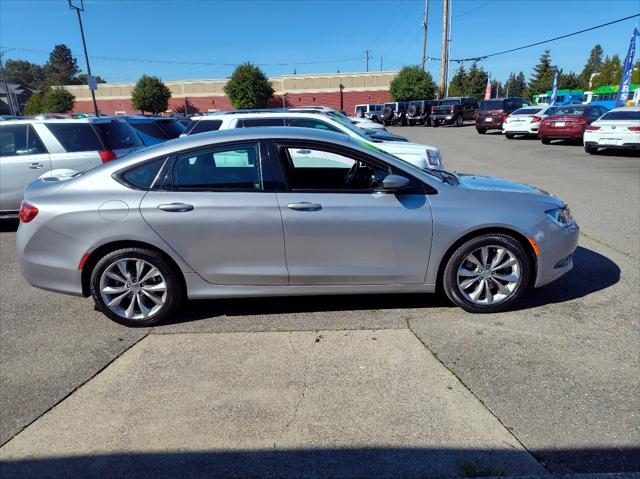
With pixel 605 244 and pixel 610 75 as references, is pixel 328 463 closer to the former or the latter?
pixel 605 244

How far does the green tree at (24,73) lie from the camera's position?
15288cm

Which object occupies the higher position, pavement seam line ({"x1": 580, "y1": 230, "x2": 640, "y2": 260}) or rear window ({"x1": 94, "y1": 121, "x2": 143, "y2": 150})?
rear window ({"x1": 94, "y1": 121, "x2": 143, "y2": 150})

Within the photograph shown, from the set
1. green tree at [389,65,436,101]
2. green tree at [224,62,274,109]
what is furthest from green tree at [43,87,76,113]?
green tree at [389,65,436,101]

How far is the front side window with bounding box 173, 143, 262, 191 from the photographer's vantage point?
3.81 metres

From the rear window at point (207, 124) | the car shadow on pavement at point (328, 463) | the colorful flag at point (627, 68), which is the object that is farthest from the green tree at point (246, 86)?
the car shadow on pavement at point (328, 463)

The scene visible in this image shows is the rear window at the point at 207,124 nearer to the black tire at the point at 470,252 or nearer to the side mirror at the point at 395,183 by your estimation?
the side mirror at the point at 395,183

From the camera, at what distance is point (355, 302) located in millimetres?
4305

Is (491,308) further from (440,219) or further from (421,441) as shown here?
(421,441)

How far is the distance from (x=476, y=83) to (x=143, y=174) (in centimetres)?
10708

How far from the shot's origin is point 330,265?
3844 millimetres

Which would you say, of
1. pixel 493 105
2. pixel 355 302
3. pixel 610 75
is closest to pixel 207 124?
pixel 355 302

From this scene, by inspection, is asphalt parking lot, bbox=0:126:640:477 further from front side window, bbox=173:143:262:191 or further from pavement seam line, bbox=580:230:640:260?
front side window, bbox=173:143:262:191

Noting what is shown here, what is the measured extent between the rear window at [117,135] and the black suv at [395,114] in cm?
3586

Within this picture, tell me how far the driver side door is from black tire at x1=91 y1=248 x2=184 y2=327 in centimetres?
99
